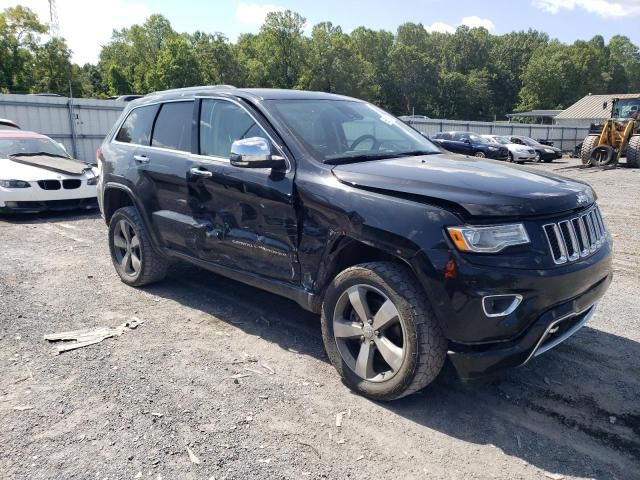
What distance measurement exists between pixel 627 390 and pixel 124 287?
14.5ft

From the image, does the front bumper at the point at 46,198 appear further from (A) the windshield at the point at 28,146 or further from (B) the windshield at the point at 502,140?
(B) the windshield at the point at 502,140

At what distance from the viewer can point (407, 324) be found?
289cm

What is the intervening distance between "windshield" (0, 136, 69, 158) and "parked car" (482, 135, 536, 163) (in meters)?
21.1

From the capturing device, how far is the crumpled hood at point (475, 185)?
2.78m

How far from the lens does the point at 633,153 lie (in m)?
20.8

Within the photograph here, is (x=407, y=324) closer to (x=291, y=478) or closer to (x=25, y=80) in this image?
(x=291, y=478)

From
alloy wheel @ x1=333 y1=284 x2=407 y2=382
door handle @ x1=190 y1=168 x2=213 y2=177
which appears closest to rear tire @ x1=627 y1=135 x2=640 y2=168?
door handle @ x1=190 y1=168 x2=213 y2=177

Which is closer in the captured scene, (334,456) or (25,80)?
(334,456)

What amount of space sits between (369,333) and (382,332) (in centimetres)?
8

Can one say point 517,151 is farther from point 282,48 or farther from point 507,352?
point 282,48

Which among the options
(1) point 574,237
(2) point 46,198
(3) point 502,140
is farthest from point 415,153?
(3) point 502,140

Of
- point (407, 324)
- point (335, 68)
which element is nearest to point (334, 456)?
point (407, 324)

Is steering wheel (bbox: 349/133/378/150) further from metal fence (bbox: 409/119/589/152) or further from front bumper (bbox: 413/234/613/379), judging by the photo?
metal fence (bbox: 409/119/589/152)

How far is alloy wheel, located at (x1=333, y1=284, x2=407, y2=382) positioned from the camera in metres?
3.02
